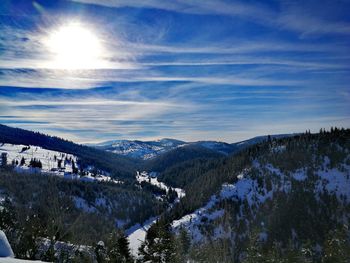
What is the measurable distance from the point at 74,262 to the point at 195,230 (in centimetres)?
16217

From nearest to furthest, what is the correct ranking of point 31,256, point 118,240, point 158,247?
point 31,256 → point 158,247 → point 118,240

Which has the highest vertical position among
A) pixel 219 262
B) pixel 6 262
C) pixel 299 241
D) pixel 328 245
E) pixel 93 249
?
pixel 6 262

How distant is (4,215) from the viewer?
39.4 metres

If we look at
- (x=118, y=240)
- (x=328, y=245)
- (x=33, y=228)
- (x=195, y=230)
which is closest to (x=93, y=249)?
(x=118, y=240)

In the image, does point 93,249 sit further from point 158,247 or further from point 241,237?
point 241,237

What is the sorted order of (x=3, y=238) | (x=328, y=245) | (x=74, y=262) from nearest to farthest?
(x=3, y=238)
(x=74, y=262)
(x=328, y=245)

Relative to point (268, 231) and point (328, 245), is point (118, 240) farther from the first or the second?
point (268, 231)

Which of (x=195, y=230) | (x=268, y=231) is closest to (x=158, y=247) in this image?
(x=195, y=230)

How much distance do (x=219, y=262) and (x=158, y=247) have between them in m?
8.64

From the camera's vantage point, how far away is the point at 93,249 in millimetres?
56719

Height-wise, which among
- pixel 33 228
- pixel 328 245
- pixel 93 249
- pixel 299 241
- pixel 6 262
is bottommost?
pixel 299 241

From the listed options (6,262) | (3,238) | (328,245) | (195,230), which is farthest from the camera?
(195,230)

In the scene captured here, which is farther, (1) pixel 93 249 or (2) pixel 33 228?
(1) pixel 93 249

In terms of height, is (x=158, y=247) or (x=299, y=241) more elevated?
(x=158, y=247)
